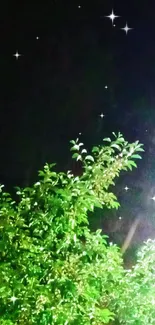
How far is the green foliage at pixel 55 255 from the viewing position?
5.62 feet

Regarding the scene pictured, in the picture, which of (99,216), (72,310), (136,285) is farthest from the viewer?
(99,216)

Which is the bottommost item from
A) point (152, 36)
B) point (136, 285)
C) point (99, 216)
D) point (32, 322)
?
point (32, 322)

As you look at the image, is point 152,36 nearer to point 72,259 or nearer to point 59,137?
point 59,137

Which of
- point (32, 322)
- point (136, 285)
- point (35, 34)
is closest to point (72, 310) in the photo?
point (32, 322)

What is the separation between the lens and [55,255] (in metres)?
1.77

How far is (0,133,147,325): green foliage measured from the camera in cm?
171

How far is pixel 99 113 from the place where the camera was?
247cm

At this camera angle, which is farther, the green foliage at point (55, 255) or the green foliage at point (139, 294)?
the green foliage at point (139, 294)

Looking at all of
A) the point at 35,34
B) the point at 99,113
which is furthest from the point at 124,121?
the point at 35,34

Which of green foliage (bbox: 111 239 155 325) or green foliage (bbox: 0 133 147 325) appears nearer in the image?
green foliage (bbox: 0 133 147 325)

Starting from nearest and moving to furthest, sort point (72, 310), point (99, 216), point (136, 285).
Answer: point (72, 310) → point (136, 285) → point (99, 216)

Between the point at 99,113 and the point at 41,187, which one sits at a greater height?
the point at 99,113

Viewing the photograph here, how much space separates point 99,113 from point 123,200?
1.26 ft

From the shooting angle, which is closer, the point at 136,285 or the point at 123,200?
the point at 136,285
